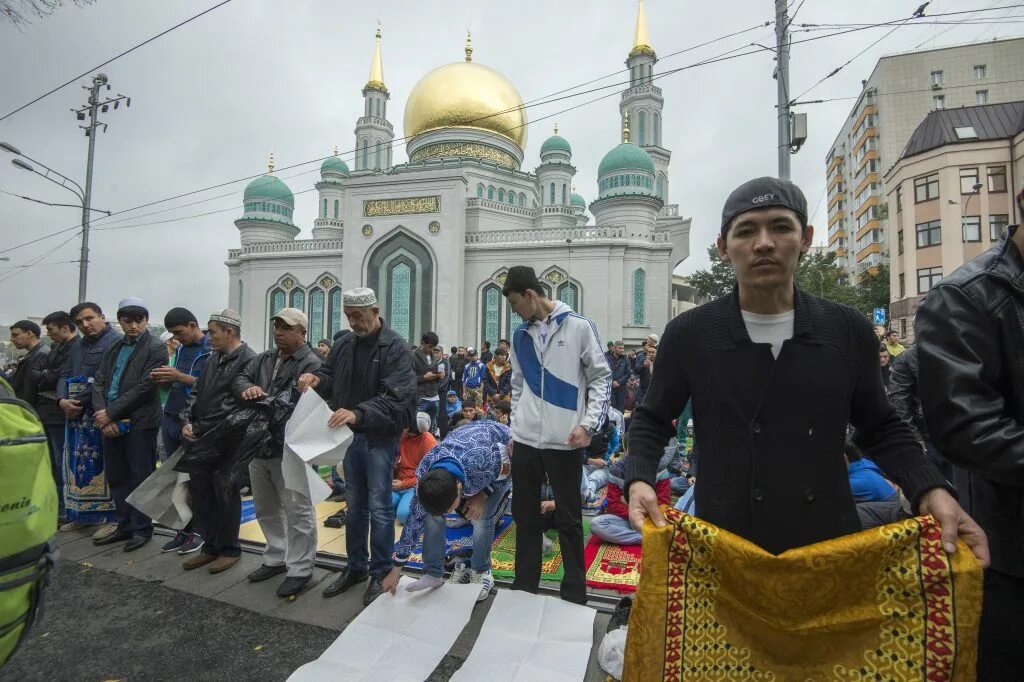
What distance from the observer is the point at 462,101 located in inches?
1104

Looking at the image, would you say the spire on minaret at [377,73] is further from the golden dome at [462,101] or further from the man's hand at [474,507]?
the man's hand at [474,507]

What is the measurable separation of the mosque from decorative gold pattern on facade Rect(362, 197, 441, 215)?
52 millimetres

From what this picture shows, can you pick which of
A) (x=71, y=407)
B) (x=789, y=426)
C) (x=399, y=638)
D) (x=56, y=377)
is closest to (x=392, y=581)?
(x=399, y=638)

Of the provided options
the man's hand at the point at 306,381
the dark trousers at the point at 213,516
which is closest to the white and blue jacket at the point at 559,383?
the man's hand at the point at 306,381

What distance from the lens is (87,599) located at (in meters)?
3.22

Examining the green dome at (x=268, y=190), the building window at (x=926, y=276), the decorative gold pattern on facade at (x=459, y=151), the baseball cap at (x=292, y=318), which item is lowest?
the baseball cap at (x=292, y=318)

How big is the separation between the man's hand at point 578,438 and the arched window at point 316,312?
78.7 ft

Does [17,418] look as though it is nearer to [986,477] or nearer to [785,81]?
[986,477]

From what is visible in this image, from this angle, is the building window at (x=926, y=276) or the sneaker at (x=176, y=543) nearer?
the sneaker at (x=176, y=543)

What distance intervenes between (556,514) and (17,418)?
2281 mm

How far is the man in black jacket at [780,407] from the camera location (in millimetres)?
1348

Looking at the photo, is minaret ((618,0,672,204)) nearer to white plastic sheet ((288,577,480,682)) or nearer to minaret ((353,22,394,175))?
minaret ((353,22,394,175))

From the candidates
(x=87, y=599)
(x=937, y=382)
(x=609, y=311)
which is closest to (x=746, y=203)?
(x=937, y=382)

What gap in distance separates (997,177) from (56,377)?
30007 mm
